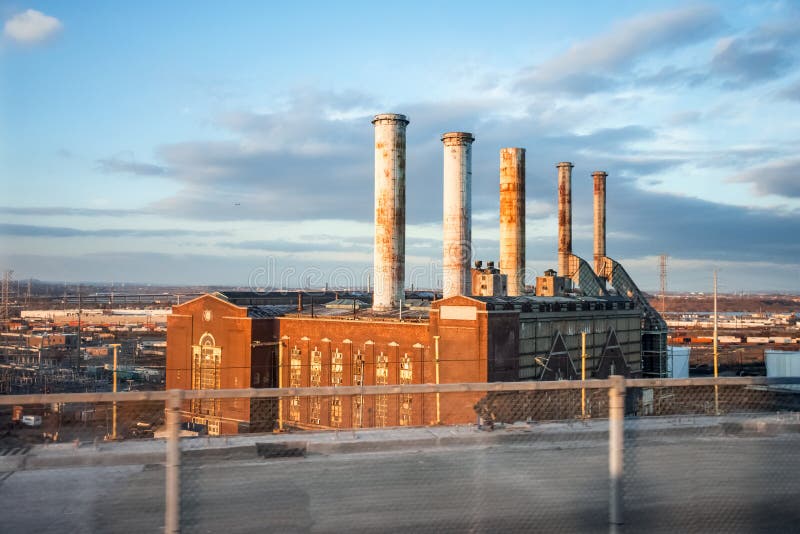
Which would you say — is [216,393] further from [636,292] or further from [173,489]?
[636,292]

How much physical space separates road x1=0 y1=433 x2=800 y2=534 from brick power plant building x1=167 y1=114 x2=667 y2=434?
19.3 meters

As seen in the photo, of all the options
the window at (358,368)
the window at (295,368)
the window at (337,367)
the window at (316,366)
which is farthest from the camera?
the window at (295,368)

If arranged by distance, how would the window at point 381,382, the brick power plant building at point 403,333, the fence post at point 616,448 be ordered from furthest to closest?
1. the window at point 381,382
2. the brick power plant building at point 403,333
3. the fence post at point 616,448

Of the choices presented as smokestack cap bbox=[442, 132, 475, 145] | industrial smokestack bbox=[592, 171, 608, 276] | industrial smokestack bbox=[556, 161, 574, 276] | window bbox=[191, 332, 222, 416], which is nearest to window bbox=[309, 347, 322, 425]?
window bbox=[191, 332, 222, 416]

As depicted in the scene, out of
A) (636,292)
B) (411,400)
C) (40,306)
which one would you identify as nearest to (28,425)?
(411,400)

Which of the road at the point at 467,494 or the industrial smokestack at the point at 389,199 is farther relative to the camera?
the industrial smokestack at the point at 389,199

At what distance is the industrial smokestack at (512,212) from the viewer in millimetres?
39281

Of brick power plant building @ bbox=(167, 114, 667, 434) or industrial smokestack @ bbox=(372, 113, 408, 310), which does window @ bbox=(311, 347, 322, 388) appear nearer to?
brick power plant building @ bbox=(167, 114, 667, 434)

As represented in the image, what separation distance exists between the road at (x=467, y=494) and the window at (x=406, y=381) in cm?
2546

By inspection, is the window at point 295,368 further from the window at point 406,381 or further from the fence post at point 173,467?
the fence post at point 173,467

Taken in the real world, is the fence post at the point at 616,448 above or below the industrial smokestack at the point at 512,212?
below

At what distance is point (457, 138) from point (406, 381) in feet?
42.4

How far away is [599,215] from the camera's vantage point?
55.2m

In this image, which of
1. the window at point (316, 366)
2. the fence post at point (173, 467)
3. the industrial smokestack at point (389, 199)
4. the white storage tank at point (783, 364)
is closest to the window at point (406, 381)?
the industrial smokestack at point (389, 199)
